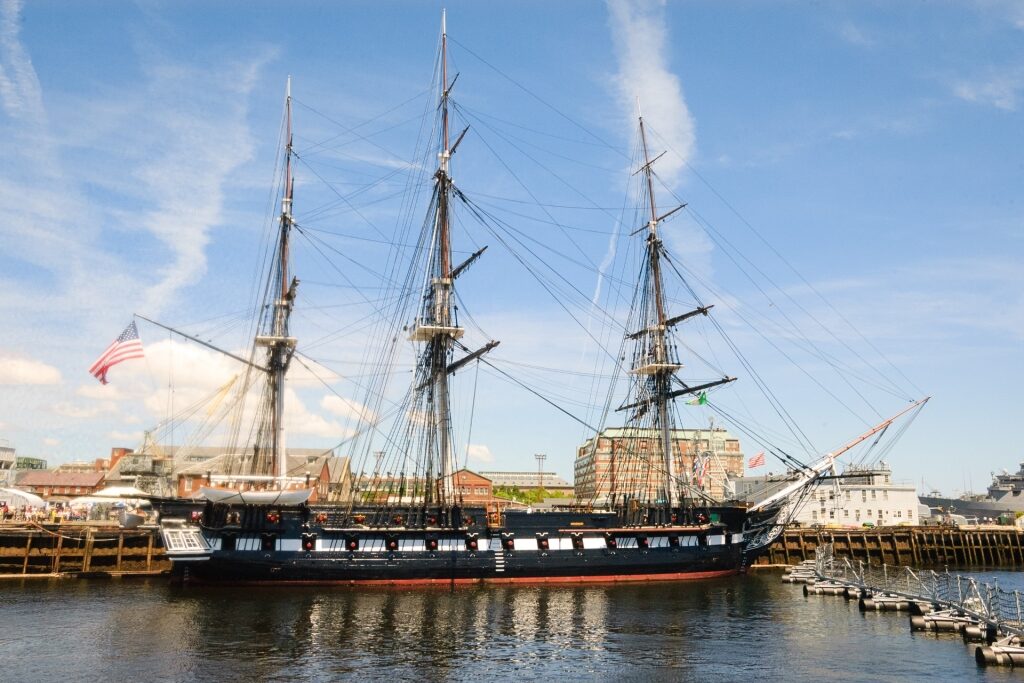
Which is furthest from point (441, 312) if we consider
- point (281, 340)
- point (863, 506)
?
point (863, 506)

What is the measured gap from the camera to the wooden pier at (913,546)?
206 ft

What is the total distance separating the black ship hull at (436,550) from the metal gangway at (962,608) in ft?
30.7

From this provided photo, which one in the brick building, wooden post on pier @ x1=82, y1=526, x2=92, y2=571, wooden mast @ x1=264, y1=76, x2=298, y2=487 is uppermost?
wooden mast @ x1=264, y1=76, x2=298, y2=487

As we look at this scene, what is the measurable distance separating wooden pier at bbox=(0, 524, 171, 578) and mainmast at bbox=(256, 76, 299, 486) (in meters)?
9.95

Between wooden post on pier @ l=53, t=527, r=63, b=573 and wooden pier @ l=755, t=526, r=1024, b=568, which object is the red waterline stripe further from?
wooden pier @ l=755, t=526, r=1024, b=568

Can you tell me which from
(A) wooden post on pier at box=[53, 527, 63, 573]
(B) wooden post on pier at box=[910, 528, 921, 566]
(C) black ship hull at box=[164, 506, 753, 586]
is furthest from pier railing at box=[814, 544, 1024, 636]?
(A) wooden post on pier at box=[53, 527, 63, 573]

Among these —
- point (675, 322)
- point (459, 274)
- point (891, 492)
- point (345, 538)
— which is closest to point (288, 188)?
point (459, 274)

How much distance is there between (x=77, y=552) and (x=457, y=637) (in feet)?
103

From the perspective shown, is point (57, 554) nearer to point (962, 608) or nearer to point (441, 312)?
point (441, 312)

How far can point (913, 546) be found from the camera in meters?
64.8

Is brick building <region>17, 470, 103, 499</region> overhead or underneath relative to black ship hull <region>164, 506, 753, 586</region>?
overhead

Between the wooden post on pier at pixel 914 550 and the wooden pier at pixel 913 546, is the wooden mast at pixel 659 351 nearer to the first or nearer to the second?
the wooden pier at pixel 913 546

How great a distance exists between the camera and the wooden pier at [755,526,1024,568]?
62.9 m

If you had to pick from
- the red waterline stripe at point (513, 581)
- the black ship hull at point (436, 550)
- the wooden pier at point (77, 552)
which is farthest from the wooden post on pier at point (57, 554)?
the red waterline stripe at point (513, 581)
